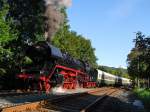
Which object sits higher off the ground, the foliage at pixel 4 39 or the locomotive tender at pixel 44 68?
the foliage at pixel 4 39

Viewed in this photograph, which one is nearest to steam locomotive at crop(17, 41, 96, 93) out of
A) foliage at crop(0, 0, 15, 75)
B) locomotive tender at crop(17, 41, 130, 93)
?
locomotive tender at crop(17, 41, 130, 93)

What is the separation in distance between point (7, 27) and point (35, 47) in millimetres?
4539

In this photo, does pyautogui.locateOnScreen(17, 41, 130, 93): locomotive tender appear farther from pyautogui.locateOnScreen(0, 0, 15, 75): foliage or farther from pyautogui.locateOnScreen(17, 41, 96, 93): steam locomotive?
pyautogui.locateOnScreen(0, 0, 15, 75): foliage

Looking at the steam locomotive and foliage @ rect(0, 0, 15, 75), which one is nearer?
the steam locomotive

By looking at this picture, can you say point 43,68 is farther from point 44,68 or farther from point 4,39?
point 4,39

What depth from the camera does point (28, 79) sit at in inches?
1238

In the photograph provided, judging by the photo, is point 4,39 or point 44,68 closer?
point 44,68

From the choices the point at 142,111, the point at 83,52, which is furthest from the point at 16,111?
the point at 83,52

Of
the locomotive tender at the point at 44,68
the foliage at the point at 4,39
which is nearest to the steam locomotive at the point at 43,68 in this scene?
the locomotive tender at the point at 44,68

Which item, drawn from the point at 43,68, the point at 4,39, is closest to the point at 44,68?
the point at 43,68

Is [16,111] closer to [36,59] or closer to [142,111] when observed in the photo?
[142,111]

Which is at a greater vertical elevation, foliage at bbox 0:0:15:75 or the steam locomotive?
foliage at bbox 0:0:15:75

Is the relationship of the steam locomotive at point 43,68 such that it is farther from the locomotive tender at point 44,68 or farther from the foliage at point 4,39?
the foliage at point 4,39

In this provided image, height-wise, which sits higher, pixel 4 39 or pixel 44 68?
pixel 4 39
